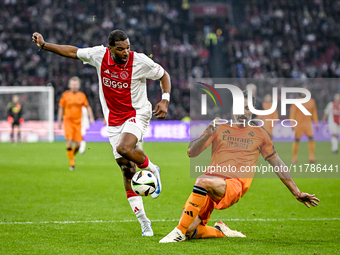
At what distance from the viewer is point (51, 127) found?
22422 millimetres

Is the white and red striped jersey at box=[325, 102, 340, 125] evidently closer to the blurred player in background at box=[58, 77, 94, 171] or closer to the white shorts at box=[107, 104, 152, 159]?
the blurred player in background at box=[58, 77, 94, 171]

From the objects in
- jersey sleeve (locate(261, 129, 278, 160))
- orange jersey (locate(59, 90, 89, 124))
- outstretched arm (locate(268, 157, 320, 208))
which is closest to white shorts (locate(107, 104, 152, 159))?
jersey sleeve (locate(261, 129, 278, 160))

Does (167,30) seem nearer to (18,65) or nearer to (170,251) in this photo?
(18,65)

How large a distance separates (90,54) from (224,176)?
201 cm

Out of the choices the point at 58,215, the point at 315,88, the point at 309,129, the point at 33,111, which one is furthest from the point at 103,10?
the point at 58,215

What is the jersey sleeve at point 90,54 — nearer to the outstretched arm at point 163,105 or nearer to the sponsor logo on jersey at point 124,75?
the sponsor logo on jersey at point 124,75

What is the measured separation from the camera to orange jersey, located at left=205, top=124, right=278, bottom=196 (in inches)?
184

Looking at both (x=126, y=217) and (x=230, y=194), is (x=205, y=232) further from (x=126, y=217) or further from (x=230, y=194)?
(x=126, y=217)

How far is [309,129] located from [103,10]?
19245 millimetres

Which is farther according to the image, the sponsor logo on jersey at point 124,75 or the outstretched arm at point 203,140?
the sponsor logo on jersey at point 124,75

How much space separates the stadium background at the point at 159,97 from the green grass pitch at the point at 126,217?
0.02 metres

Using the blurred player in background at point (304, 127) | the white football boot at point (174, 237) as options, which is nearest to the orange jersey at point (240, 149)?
the white football boot at point (174, 237)

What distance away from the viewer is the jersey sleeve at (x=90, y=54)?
4988mm

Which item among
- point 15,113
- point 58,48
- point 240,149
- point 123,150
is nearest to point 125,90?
point 123,150
